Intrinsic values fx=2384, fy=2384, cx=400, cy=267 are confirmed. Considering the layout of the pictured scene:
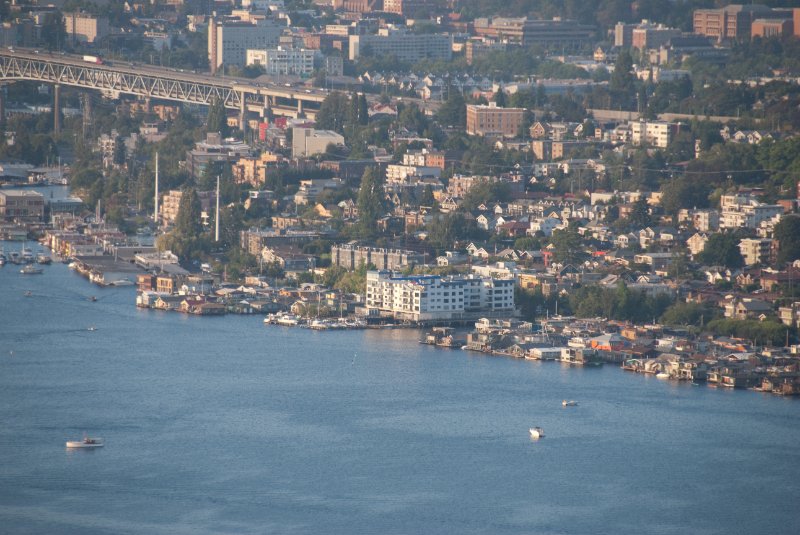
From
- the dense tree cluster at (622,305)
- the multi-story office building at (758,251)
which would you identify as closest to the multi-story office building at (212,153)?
the multi-story office building at (758,251)

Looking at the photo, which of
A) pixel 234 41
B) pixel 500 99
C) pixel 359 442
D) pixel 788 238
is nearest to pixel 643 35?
pixel 234 41

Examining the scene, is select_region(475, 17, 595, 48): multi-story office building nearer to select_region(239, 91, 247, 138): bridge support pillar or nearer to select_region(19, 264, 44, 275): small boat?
select_region(239, 91, 247, 138): bridge support pillar

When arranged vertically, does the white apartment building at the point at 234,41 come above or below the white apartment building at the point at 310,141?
above

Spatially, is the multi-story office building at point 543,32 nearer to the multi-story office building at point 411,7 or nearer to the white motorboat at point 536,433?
the multi-story office building at point 411,7

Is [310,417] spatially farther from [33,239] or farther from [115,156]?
[115,156]

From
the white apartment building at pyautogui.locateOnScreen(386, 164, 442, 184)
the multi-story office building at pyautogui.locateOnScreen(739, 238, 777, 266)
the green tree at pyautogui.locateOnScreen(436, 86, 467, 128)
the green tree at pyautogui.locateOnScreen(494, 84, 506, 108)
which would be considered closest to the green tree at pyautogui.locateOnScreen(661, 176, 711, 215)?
the multi-story office building at pyautogui.locateOnScreen(739, 238, 777, 266)

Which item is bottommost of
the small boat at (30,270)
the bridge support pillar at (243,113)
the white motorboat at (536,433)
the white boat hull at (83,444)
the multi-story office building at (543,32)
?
the white boat hull at (83,444)

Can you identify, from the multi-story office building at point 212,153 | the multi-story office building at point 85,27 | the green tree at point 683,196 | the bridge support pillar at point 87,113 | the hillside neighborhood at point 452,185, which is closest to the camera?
the hillside neighborhood at point 452,185
